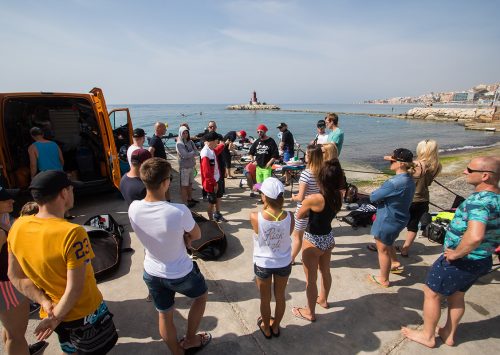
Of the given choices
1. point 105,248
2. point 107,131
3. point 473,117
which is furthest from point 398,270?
point 473,117

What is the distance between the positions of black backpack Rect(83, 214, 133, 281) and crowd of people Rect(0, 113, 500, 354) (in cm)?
138

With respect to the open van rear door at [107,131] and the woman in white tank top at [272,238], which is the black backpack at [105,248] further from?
the woman in white tank top at [272,238]

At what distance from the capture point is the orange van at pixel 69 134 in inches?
230

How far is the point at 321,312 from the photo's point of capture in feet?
10.5

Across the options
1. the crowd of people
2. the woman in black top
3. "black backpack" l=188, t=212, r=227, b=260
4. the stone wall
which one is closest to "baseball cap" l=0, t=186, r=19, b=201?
the crowd of people

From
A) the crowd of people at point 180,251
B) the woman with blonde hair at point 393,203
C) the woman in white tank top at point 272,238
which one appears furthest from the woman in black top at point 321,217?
the woman with blonde hair at point 393,203

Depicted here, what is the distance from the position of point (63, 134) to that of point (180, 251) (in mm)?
8030

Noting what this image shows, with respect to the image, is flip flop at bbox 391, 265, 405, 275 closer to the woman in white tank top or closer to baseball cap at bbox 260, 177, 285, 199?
the woman in white tank top

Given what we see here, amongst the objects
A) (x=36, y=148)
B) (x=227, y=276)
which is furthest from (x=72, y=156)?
(x=227, y=276)

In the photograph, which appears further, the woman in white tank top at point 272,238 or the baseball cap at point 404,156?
the baseball cap at point 404,156

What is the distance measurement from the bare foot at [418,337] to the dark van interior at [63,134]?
677 cm

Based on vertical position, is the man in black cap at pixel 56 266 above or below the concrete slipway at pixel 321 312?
above

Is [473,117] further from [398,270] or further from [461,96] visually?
[461,96]

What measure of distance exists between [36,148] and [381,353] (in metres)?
6.55
